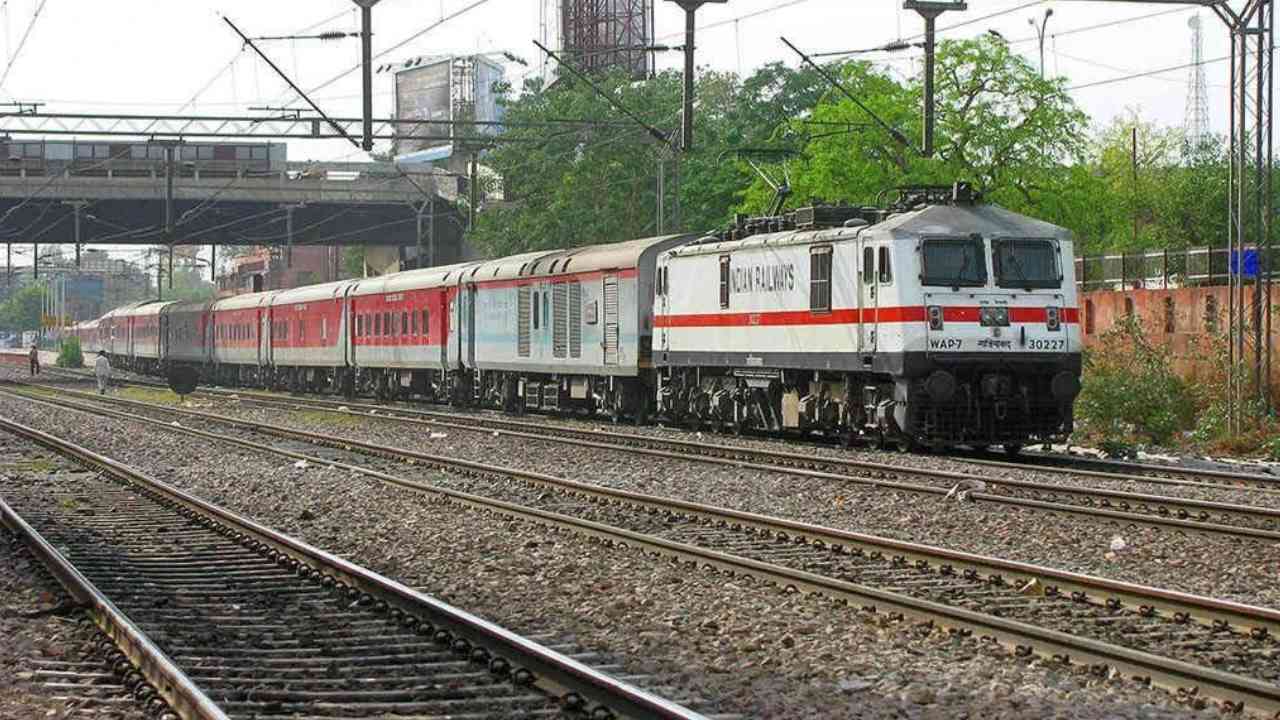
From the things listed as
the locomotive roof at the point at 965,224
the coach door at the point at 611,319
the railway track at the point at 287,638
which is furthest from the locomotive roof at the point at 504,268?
the railway track at the point at 287,638

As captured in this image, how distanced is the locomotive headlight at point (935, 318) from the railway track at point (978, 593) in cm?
608

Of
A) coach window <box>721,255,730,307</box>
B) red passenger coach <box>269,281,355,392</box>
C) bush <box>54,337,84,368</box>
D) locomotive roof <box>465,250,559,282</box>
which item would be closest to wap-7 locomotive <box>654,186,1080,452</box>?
coach window <box>721,255,730,307</box>

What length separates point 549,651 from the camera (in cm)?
891

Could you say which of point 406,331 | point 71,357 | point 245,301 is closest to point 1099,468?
point 406,331

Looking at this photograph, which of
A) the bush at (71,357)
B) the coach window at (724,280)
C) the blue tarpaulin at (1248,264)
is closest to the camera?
the blue tarpaulin at (1248,264)

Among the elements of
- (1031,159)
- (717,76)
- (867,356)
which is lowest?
(867,356)

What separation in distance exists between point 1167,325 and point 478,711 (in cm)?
3201

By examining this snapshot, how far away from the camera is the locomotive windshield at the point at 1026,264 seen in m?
23.2

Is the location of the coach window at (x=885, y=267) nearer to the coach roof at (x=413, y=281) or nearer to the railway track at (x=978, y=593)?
the railway track at (x=978, y=593)

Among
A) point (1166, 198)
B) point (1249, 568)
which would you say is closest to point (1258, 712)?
point (1249, 568)

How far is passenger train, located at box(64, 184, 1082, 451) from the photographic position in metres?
22.8

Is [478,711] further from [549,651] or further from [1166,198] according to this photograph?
[1166,198]

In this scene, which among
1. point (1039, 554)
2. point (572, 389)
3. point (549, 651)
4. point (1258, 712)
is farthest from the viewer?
point (572, 389)

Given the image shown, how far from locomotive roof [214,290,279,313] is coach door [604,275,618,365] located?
2682cm
